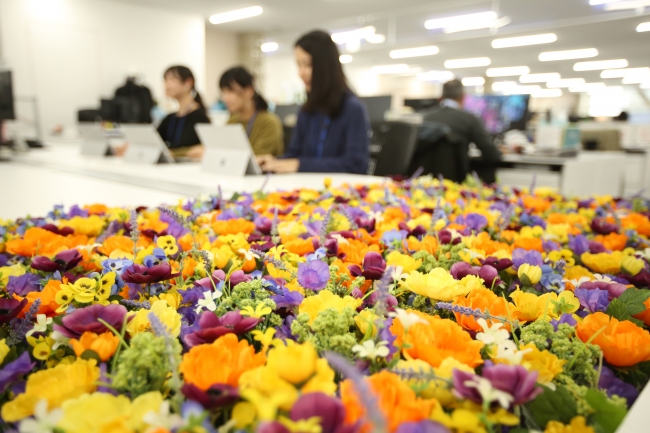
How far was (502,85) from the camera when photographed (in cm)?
1069

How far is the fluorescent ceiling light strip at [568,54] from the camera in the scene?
6.29 metres

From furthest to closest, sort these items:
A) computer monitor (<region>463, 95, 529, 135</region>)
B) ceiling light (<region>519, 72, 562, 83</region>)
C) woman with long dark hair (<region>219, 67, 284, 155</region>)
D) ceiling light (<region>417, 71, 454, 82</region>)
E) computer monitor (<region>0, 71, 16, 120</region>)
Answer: ceiling light (<region>417, 71, 454, 82</region>) → ceiling light (<region>519, 72, 562, 83</region>) → computer monitor (<region>463, 95, 529, 135</region>) → computer monitor (<region>0, 71, 16, 120</region>) → woman with long dark hair (<region>219, 67, 284, 155</region>)

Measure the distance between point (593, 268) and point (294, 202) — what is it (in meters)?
0.63

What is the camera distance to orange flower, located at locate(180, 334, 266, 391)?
291 millimetres

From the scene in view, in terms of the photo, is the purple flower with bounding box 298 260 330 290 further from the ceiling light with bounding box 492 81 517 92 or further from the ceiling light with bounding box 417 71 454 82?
the ceiling light with bounding box 417 71 454 82

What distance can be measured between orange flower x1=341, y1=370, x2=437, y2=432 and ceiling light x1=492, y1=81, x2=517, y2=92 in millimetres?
11461

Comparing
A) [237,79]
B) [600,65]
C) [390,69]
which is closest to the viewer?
[237,79]

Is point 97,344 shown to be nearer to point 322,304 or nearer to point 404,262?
point 322,304

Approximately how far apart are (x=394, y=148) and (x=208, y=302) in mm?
2343

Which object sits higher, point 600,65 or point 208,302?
point 600,65

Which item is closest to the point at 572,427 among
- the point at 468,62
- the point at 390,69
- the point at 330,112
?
the point at 330,112

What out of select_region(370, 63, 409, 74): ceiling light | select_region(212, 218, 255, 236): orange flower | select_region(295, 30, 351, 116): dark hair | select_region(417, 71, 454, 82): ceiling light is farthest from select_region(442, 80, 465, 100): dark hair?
select_region(417, 71, 454, 82): ceiling light

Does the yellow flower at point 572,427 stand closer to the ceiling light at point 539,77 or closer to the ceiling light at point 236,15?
the ceiling light at point 236,15

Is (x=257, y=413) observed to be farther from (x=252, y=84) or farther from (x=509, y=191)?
(x=252, y=84)
